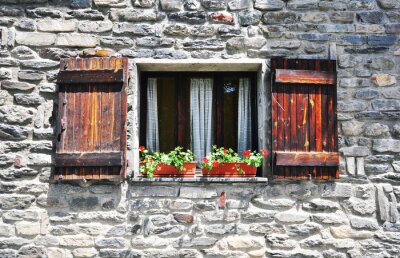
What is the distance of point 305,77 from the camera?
3.88 meters

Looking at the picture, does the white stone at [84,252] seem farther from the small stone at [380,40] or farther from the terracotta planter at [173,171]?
the small stone at [380,40]

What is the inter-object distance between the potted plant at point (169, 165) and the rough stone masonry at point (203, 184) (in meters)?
0.12

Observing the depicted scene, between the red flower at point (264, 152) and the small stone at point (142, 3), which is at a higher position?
the small stone at point (142, 3)

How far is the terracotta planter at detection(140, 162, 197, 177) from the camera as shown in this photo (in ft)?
12.7

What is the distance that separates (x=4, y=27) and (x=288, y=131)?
282cm

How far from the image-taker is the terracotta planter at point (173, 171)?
3877mm

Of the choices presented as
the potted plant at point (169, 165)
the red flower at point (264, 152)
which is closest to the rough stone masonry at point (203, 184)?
the potted plant at point (169, 165)

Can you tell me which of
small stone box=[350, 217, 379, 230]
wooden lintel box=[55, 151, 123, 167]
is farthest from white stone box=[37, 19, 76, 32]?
small stone box=[350, 217, 379, 230]

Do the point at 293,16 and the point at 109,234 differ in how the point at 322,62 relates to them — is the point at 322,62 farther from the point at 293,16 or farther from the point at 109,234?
the point at 109,234

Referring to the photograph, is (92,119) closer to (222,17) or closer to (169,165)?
(169,165)

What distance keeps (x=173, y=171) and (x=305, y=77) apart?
1495mm

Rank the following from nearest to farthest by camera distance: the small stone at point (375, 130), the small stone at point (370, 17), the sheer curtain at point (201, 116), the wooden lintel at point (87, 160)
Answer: the wooden lintel at point (87, 160)
the small stone at point (375, 130)
the small stone at point (370, 17)
the sheer curtain at point (201, 116)

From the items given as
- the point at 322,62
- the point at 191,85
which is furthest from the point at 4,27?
the point at 322,62

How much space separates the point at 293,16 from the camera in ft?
13.2
